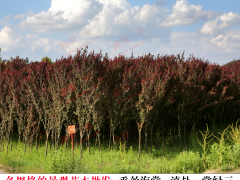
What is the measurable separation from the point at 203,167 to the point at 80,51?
7.31 meters

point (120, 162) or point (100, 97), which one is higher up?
point (100, 97)

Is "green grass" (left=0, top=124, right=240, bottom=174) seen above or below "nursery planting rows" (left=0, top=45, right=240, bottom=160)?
below

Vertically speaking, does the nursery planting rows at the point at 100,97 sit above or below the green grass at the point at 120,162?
above

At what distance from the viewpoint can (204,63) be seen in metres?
13.8

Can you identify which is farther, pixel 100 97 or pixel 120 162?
pixel 100 97

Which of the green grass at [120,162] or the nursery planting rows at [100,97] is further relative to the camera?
the nursery planting rows at [100,97]

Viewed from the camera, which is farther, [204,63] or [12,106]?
[204,63]

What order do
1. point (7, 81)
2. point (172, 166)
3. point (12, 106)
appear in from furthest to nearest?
1. point (7, 81)
2. point (12, 106)
3. point (172, 166)

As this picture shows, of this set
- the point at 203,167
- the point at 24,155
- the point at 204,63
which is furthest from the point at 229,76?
the point at 24,155

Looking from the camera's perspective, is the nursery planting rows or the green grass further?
the nursery planting rows

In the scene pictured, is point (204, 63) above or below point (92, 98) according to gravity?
above

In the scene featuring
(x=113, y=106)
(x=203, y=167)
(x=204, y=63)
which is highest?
(x=204, y=63)

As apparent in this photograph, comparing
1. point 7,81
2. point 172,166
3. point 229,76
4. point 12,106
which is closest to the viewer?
point 172,166

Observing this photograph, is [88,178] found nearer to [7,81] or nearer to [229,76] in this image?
[7,81]
